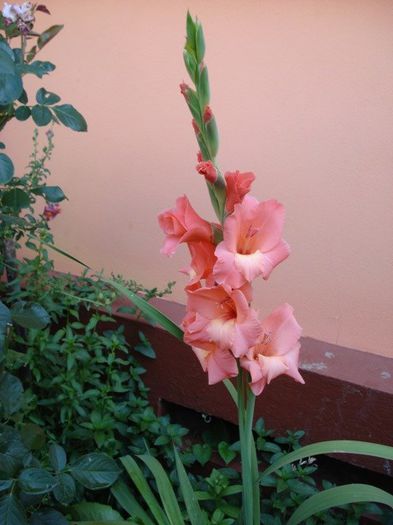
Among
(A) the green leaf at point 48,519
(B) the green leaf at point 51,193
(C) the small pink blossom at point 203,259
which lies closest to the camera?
(C) the small pink blossom at point 203,259

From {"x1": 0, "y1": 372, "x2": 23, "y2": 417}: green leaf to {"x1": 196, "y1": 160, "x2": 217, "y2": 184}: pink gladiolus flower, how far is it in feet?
2.53

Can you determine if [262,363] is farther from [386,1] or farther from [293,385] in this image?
[386,1]

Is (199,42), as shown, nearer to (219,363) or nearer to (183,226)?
(183,226)

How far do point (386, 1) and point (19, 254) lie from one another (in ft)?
6.45

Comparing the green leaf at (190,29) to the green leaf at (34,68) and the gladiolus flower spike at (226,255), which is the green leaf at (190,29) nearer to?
the gladiolus flower spike at (226,255)

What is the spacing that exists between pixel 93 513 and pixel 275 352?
2.77ft

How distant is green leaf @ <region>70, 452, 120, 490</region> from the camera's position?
1.45 m

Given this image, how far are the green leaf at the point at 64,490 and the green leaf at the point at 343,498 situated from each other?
58cm

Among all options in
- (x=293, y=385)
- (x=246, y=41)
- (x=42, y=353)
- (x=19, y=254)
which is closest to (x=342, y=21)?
(x=246, y=41)

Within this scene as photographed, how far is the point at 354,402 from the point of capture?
1.84m

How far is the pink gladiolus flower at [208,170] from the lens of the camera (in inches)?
40.8

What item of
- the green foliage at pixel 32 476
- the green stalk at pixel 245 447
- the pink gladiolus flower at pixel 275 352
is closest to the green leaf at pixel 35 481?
the green foliage at pixel 32 476

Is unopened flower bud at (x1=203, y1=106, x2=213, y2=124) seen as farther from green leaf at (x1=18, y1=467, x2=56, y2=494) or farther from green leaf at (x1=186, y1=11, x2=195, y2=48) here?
green leaf at (x1=18, y1=467, x2=56, y2=494)

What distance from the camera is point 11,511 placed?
129 cm
